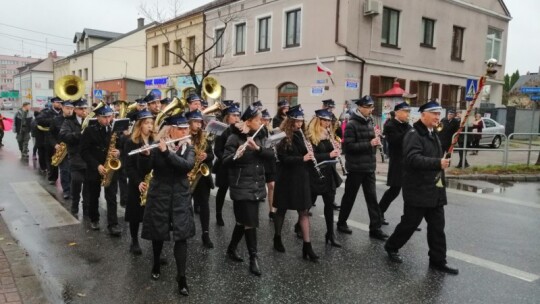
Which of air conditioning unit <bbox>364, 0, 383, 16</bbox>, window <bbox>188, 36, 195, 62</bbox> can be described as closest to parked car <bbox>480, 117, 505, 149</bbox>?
air conditioning unit <bbox>364, 0, 383, 16</bbox>

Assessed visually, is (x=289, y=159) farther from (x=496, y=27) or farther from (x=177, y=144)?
(x=496, y=27)

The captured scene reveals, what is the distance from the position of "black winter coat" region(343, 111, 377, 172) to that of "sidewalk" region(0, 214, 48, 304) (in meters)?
4.04

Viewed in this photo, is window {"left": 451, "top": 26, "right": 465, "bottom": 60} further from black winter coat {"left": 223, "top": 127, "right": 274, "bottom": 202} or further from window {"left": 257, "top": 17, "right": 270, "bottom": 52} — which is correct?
black winter coat {"left": 223, "top": 127, "right": 274, "bottom": 202}

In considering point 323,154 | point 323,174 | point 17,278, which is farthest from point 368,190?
point 17,278

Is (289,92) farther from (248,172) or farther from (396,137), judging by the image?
(248,172)

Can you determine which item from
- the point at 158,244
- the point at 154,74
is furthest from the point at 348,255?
the point at 154,74

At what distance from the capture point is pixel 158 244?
459 cm

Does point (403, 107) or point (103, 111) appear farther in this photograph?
point (103, 111)

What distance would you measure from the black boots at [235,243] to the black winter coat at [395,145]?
8.54 feet

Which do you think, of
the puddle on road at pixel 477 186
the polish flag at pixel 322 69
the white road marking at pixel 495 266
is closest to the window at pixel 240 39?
the polish flag at pixel 322 69

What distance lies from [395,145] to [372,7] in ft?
44.1

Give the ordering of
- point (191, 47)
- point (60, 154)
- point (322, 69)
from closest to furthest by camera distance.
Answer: point (60, 154), point (322, 69), point (191, 47)

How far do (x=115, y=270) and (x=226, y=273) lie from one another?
123 centimetres

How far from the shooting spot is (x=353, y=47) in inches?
729
